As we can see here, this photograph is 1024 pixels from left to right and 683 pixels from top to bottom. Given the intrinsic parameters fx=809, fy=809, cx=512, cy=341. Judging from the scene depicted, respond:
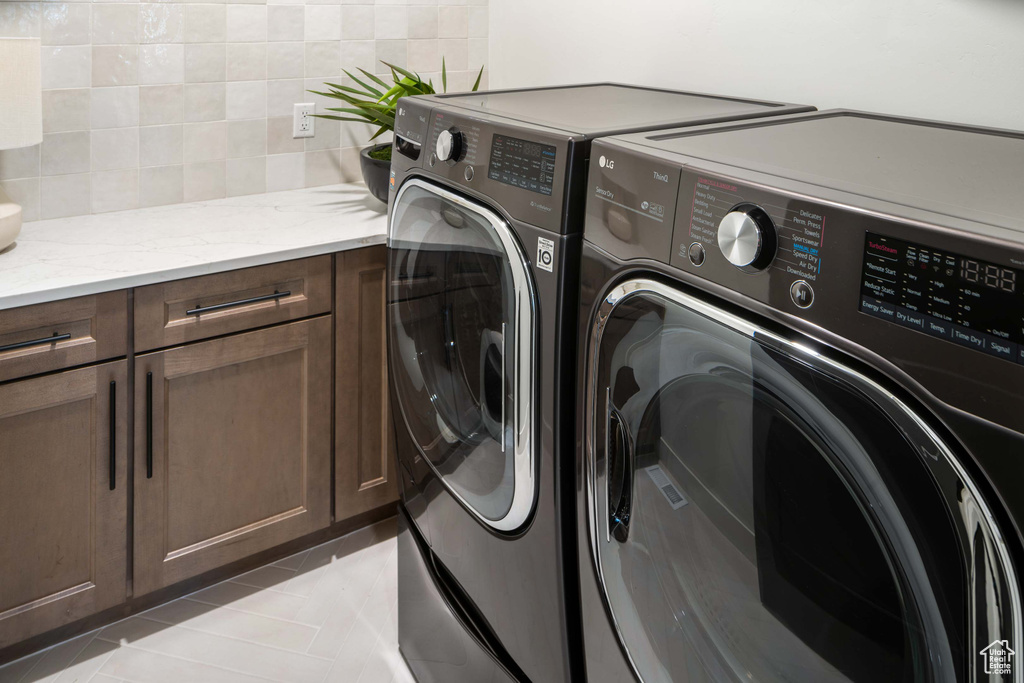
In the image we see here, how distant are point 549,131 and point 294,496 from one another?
4.44ft

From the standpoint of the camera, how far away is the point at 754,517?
0.87m

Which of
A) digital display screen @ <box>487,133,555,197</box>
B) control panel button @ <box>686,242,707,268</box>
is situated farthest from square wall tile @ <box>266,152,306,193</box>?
control panel button @ <box>686,242,707,268</box>

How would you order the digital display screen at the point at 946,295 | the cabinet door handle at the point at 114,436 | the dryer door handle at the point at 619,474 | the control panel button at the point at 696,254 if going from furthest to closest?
1. the cabinet door handle at the point at 114,436
2. the dryer door handle at the point at 619,474
3. the control panel button at the point at 696,254
4. the digital display screen at the point at 946,295

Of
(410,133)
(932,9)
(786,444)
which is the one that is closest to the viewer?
(786,444)

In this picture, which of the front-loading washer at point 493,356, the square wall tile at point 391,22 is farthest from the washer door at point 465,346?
the square wall tile at point 391,22

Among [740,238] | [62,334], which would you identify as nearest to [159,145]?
[62,334]

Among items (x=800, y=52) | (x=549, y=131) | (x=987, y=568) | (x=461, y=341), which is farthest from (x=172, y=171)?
(x=987, y=568)

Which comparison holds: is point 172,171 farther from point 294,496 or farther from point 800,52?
point 800,52

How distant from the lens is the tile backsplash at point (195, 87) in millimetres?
2037

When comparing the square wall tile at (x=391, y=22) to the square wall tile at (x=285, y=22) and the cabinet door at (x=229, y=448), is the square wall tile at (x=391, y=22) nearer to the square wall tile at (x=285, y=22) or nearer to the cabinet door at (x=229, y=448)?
the square wall tile at (x=285, y=22)

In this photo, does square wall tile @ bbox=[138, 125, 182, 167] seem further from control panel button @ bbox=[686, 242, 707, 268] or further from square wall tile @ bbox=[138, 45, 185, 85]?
control panel button @ bbox=[686, 242, 707, 268]

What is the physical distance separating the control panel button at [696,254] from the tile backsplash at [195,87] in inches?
71.2

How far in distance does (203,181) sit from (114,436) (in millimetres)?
848

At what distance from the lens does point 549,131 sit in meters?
1.16
